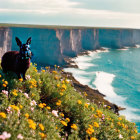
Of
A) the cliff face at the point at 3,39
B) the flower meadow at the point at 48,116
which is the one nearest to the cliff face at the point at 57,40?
the cliff face at the point at 3,39

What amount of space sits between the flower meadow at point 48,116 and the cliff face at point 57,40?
123 ft

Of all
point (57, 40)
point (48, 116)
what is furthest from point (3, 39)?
point (48, 116)

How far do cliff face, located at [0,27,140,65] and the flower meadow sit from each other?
123ft

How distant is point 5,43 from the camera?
43406 mm

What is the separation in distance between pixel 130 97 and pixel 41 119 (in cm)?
3404

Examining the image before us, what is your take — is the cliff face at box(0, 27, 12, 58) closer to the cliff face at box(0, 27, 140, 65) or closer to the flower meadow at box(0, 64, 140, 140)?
the cliff face at box(0, 27, 140, 65)

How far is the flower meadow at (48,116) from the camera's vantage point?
371cm

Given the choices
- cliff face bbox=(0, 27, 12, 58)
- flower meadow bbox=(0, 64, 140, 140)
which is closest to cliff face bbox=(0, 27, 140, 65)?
cliff face bbox=(0, 27, 12, 58)

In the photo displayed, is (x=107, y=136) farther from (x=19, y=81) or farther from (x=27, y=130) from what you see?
(x=19, y=81)

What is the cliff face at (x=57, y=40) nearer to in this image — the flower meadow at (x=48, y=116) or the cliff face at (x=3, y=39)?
the cliff face at (x=3, y=39)

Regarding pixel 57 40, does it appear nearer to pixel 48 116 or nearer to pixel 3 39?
pixel 3 39

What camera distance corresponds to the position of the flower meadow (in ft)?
12.2

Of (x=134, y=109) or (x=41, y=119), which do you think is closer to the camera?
(x=41, y=119)

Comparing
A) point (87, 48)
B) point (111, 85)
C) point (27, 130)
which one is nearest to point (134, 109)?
point (111, 85)
